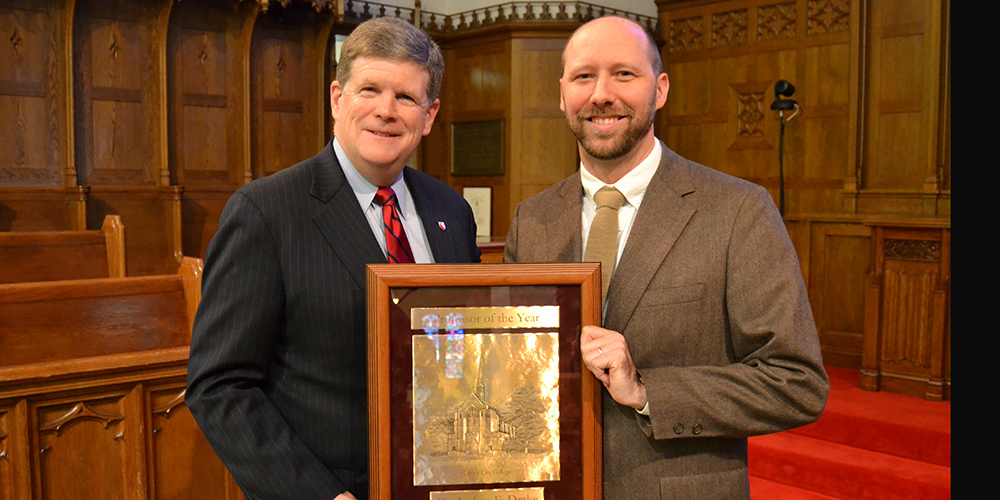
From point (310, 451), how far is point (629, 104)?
0.98 meters

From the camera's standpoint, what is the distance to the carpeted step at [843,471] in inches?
170

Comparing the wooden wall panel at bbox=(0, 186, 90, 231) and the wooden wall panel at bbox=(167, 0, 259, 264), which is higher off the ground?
the wooden wall panel at bbox=(167, 0, 259, 264)

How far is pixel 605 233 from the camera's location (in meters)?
1.66

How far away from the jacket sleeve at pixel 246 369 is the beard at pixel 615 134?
2.29ft

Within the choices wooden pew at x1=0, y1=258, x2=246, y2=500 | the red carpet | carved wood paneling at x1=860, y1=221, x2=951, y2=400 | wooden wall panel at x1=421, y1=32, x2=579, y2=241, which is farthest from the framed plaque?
wooden wall panel at x1=421, y1=32, x2=579, y2=241

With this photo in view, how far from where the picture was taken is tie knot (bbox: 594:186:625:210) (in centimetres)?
169

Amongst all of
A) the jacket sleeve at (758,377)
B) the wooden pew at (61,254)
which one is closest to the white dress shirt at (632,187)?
the jacket sleeve at (758,377)

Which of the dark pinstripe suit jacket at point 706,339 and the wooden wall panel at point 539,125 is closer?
the dark pinstripe suit jacket at point 706,339

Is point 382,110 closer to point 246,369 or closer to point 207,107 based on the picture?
point 246,369

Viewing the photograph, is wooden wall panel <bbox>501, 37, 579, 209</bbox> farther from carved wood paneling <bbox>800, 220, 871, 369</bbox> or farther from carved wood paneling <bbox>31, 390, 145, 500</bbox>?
carved wood paneling <bbox>31, 390, 145, 500</bbox>

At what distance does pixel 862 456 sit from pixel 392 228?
4.09 metres

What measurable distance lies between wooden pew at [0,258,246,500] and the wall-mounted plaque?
235 inches

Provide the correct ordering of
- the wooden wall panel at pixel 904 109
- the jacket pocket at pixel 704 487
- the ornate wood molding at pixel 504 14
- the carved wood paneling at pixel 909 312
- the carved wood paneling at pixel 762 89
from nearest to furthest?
the jacket pocket at pixel 704 487, the carved wood paneling at pixel 909 312, the wooden wall panel at pixel 904 109, the carved wood paneling at pixel 762 89, the ornate wood molding at pixel 504 14

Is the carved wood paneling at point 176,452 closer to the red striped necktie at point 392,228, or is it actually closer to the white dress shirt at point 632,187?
the red striped necktie at point 392,228
